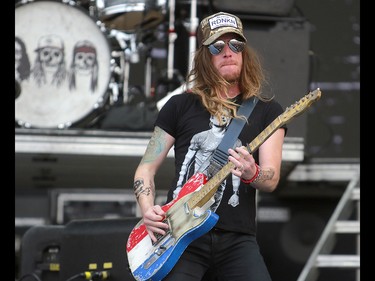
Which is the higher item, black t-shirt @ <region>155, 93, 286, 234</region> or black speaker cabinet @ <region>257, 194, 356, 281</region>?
black t-shirt @ <region>155, 93, 286, 234</region>

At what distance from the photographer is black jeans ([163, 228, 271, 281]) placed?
3.80m

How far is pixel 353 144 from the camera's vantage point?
25.6 feet

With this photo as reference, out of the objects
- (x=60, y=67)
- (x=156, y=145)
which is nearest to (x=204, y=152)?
(x=156, y=145)

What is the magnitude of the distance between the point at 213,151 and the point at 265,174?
9.9 inches

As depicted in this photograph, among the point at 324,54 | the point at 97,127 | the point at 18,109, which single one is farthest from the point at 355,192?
the point at 18,109

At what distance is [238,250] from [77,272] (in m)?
1.83

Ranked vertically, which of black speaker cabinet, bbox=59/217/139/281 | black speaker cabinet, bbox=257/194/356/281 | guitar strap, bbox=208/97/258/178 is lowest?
black speaker cabinet, bbox=257/194/356/281

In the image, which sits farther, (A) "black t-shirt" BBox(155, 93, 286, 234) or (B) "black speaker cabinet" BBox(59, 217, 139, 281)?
(B) "black speaker cabinet" BBox(59, 217, 139, 281)

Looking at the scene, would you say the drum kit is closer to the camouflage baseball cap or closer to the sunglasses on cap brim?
the camouflage baseball cap

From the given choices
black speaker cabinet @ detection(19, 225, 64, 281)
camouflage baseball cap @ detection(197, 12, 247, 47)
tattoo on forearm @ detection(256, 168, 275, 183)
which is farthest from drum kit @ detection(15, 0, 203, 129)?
tattoo on forearm @ detection(256, 168, 275, 183)

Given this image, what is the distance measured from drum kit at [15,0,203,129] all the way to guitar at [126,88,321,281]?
3126 millimetres

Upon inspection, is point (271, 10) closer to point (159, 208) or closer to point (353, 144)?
point (353, 144)

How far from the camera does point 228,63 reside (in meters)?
3.98

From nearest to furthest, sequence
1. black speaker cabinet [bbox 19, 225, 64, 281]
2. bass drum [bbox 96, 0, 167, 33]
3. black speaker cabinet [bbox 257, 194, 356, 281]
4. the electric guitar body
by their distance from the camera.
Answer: the electric guitar body < black speaker cabinet [bbox 19, 225, 64, 281] < bass drum [bbox 96, 0, 167, 33] < black speaker cabinet [bbox 257, 194, 356, 281]
